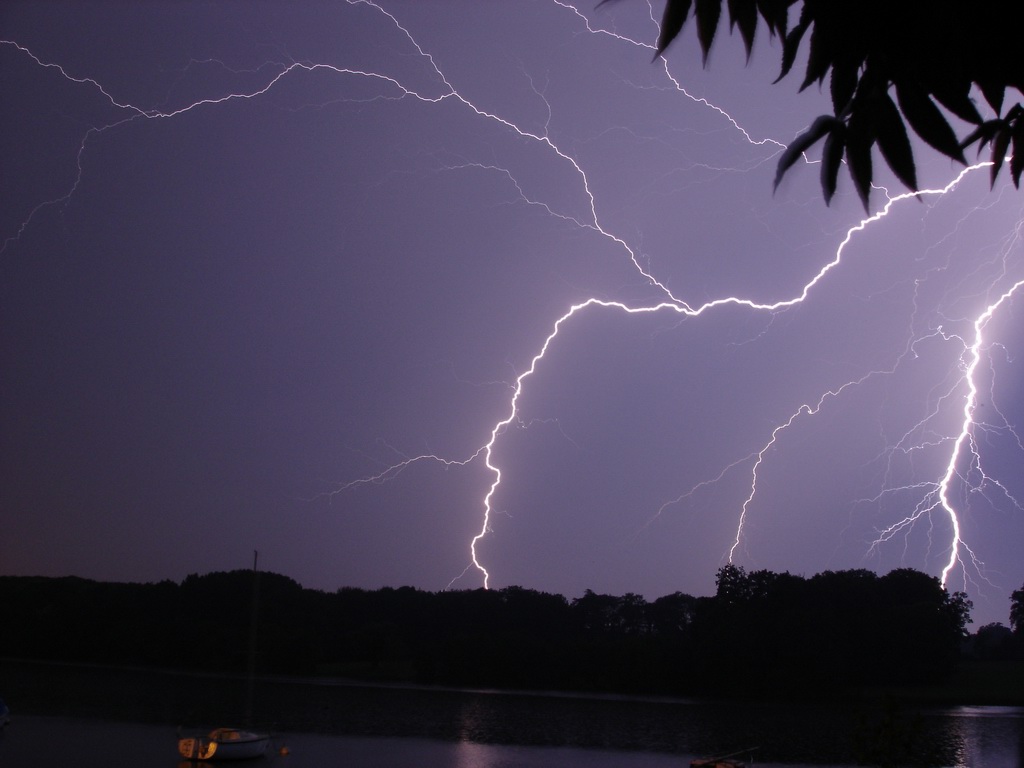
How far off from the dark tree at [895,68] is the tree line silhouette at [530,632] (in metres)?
52.2

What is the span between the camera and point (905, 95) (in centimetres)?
182

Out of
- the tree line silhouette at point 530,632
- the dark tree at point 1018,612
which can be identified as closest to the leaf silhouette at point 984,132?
the tree line silhouette at point 530,632

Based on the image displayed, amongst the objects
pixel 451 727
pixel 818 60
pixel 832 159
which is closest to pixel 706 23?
pixel 818 60

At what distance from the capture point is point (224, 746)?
28.4 meters

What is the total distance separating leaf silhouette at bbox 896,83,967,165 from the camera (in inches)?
70.7

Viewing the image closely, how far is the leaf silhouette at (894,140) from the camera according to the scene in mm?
1805

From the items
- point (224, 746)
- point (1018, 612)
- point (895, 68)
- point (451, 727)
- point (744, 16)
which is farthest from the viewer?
point (1018, 612)

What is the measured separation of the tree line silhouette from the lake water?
11.6 ft

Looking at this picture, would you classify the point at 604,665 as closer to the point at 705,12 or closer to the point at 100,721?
the point at 100,721

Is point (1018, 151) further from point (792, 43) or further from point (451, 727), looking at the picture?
point (451, 727)

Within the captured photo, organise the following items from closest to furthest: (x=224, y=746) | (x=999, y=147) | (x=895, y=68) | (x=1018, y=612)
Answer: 1. (x=895, y=68)
2. (x=999, y=147)
3. (x=224, y=746)
4. (x=1018, y=612)

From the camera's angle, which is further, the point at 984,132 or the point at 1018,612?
the point at 1018,612

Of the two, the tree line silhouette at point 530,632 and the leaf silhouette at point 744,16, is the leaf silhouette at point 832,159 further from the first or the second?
the tree line silhouette at point 530,632

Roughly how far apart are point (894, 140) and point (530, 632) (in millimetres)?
73790
